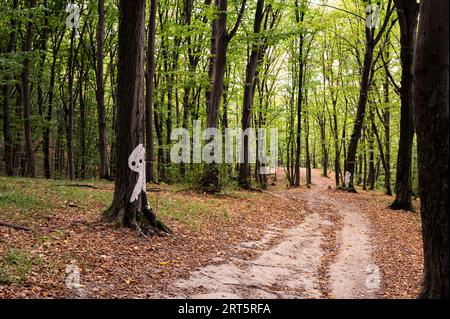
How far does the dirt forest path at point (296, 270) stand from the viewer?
5.80 meters

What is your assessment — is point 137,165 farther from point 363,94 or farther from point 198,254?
point 363,94

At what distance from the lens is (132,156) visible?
8305 mm

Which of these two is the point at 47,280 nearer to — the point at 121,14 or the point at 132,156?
the point at 132,156

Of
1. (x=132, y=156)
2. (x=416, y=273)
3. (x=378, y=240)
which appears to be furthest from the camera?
(x=378, y=240)

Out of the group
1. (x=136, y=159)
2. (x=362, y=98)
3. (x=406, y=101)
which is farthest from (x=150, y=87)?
(x=362, y=98)

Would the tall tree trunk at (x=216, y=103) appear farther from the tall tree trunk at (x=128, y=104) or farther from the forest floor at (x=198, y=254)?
the tall tree trunk at (x=128, y=104)

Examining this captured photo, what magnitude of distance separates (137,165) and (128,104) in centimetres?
136

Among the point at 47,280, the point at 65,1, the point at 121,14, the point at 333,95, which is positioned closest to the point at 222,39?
the point at 121,14

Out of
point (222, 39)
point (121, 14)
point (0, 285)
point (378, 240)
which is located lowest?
point (378, 240)

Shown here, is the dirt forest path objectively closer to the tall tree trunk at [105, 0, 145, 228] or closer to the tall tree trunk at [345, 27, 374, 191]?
the tall tree trunk at [105, 0, 145, 228]

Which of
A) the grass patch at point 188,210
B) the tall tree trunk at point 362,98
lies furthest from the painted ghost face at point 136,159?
the tall tree trunk at point 362,98

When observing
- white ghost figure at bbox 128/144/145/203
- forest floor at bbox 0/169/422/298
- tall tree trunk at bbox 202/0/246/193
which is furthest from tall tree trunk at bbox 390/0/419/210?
white ghost figure at bbox 128/144/145/203
